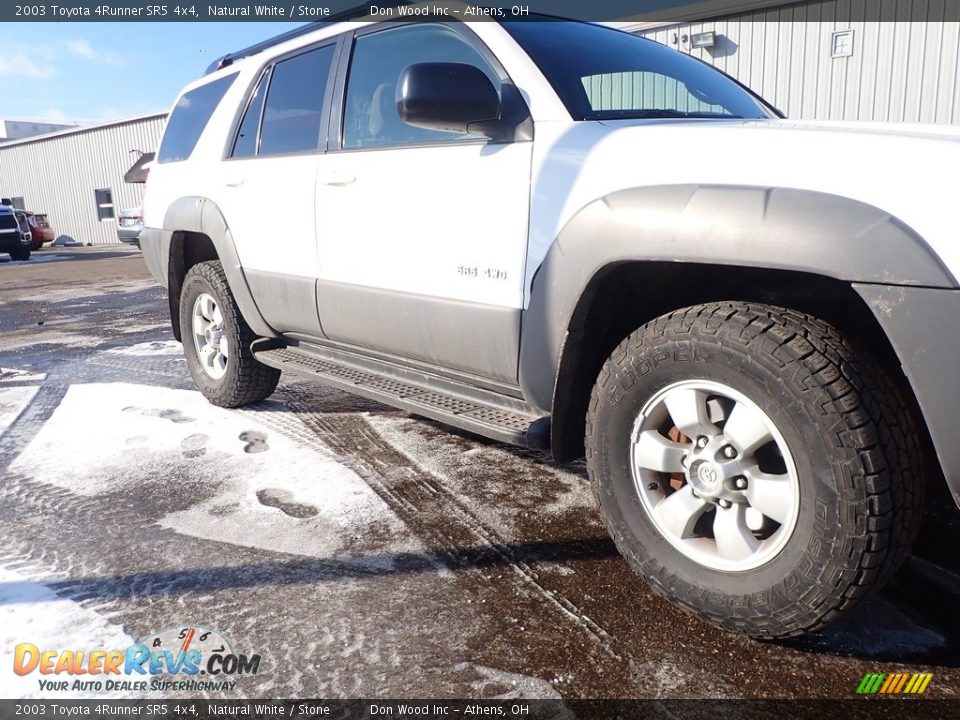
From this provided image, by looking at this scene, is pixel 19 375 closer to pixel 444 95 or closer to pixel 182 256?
pixel 182 256

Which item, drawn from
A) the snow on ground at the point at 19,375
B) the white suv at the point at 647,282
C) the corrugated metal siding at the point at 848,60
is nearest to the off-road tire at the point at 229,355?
the white suv at the point at 647,282

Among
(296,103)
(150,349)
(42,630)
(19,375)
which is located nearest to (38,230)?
(150,349)

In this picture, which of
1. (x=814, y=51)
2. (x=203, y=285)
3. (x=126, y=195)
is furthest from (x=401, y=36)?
(x=126, y=195)

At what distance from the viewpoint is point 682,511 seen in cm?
213

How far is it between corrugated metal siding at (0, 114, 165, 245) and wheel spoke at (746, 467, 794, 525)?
1010 inches

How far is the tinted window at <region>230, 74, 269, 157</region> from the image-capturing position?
3953mm

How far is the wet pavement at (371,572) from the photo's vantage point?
6.49 ft

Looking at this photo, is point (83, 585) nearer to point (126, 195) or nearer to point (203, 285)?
point (203, 285)

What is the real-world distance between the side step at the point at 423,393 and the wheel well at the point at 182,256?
43.4 inches

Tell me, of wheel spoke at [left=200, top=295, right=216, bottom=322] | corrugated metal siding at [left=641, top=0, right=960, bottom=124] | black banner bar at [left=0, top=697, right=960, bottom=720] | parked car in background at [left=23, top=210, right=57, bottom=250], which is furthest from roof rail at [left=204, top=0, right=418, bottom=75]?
parked car in background at [left=23, top=210, right=57, bottom=250]

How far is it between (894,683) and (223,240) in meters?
3.51

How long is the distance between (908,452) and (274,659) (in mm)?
1689

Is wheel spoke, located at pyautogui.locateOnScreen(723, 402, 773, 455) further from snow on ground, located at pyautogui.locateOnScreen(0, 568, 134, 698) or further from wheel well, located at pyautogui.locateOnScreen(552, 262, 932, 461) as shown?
snow on ground, located at pyautogui.locateOnScreen(0, 568, 134, 698)

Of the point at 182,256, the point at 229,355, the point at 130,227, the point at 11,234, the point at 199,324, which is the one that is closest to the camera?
the point at 229,355
